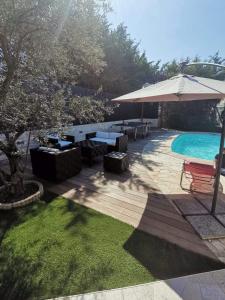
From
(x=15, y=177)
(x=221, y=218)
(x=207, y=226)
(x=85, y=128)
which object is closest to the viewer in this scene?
(x=207, y=226)

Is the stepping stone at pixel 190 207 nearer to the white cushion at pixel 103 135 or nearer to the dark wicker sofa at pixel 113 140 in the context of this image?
the dark wicker sofa at pixel 113 140

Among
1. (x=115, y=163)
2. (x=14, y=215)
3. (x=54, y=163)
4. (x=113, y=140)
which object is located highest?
(x=113, y=140)

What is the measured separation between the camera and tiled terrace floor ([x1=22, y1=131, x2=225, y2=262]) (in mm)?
3433

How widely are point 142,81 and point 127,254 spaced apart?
1792cm

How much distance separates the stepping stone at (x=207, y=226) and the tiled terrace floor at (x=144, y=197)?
0.11 metres

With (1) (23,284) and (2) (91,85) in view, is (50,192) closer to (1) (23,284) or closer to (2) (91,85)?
(1) (23,284)

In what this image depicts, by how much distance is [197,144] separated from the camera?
42.8 ft

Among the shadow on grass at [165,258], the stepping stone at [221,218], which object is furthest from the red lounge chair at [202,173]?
the shadow on grass at [165,258]

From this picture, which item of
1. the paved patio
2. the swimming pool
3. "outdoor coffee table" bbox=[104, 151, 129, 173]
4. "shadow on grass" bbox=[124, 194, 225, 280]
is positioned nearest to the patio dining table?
the swimming pool

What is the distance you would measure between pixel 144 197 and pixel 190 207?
1029 millimetres

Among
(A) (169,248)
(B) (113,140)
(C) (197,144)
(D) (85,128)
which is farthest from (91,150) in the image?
(C) (197,144)

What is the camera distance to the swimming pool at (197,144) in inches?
420

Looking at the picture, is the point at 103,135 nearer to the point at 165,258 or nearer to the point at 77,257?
the point at 77,257

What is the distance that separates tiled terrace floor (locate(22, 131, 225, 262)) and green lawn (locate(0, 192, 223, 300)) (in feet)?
0.82
